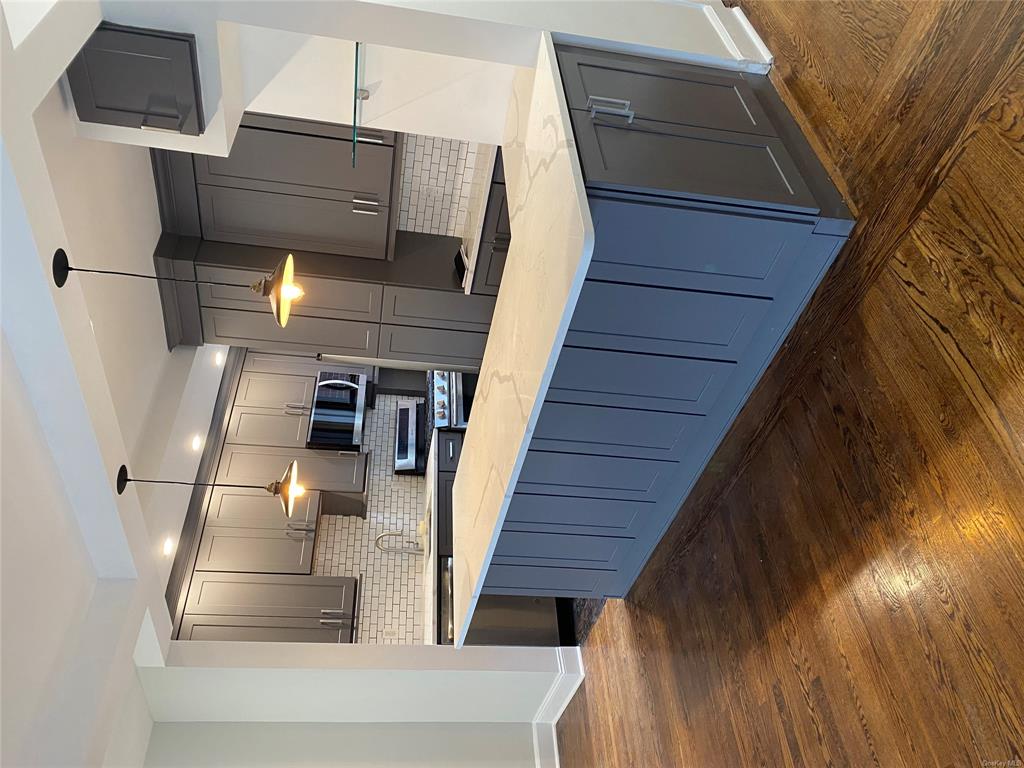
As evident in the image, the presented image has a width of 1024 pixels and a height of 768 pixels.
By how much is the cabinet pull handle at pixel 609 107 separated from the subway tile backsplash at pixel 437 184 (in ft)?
3.85

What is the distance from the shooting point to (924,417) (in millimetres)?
1343

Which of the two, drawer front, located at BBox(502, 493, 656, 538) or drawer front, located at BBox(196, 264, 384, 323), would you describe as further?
drawer front, located at BBox(196, 264, 384, 323)

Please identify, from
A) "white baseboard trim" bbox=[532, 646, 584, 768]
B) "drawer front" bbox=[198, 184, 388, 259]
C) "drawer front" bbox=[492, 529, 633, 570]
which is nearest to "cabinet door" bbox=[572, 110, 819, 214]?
"drawer front" bbox=[492, 529, 633, 570]

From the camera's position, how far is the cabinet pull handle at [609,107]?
1.53 meters

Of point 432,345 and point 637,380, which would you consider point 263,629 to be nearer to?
point 432,345

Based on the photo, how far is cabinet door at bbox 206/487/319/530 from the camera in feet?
12.4

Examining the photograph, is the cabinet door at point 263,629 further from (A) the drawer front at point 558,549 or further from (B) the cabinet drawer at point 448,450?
(A) the drawer front at point 558,549

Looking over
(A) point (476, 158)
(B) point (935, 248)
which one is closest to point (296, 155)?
(A) point (476, 158)

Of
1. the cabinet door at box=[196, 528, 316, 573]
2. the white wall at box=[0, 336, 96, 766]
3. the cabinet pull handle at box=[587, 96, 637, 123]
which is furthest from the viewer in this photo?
the cabinet door at box=[196, 528, 316, 573]

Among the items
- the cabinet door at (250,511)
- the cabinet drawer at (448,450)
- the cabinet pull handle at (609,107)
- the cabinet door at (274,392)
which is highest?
the cabinet door at (274,392)

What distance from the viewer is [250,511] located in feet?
12.6

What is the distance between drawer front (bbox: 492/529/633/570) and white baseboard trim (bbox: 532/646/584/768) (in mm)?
961

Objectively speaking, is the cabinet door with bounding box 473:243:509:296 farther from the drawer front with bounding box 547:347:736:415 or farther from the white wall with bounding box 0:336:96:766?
the white wall with bounding box 0:336:96:766

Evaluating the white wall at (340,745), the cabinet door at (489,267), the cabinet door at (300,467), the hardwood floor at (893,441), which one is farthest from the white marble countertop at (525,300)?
the cabinet door at (300,467)
